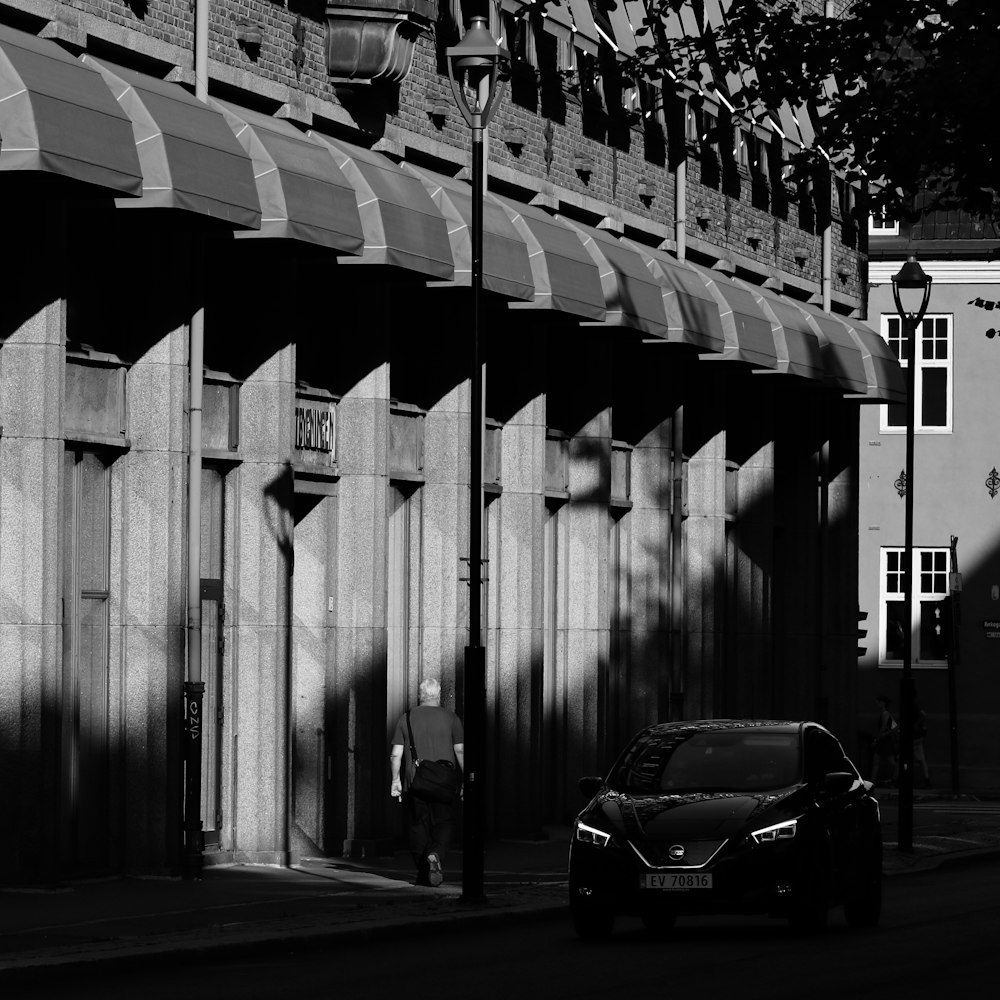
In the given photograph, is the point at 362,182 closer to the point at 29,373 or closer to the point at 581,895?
the point at 29,373

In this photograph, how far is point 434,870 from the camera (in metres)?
20.5

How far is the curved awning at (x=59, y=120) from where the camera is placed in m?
17.5

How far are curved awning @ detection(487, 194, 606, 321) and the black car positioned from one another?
8504 mm

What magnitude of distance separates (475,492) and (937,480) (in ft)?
110

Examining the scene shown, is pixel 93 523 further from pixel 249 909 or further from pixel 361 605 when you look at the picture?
pixel 361 605

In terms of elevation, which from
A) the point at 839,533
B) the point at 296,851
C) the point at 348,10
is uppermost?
the point at 348,10

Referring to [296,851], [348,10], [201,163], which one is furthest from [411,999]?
[348,10]

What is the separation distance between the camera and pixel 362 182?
890 inches

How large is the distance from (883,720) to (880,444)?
28.8 feet

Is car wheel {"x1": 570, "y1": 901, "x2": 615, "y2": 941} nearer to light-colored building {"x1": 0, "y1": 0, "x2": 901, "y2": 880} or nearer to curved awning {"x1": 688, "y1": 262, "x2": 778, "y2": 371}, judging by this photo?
light-colored building {"x1": 0, "y1": 0, "x2": 901, "y2": 880}

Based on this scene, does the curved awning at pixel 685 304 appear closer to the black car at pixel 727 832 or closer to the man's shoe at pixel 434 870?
the man's shoe at pixel 434 870

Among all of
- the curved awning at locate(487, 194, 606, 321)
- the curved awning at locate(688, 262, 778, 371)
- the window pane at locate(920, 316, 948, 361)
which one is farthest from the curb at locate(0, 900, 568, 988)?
the window pane at locate(920, 316, 948, 361)

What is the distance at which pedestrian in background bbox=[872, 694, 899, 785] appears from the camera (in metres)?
45.3

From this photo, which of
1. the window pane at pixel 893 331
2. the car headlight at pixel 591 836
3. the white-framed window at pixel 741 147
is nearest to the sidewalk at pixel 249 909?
the car headlight at pixel 591 836
